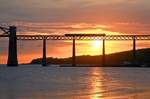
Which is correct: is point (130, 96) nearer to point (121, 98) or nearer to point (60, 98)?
point (121, 98)

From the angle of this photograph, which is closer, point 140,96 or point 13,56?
point 140,96

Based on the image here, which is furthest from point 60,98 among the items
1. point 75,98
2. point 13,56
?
point 13,56

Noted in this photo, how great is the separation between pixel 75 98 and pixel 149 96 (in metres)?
6.80

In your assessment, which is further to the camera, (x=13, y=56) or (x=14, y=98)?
(x=13, y=56)

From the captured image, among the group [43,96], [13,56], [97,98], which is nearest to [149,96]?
[97,98]

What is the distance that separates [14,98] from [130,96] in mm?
10801

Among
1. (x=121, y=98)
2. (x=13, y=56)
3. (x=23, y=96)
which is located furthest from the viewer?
(x=13, y=56)

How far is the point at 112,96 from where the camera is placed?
5841 cm

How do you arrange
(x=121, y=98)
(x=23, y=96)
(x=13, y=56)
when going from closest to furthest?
(x=121, y=98) < (x=23, y=96) < (x=13, y=56)

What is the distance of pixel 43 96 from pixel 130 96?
8.22 m

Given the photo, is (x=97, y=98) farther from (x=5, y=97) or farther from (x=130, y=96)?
(x=5, y=97)

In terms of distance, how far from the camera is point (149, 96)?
186 ft

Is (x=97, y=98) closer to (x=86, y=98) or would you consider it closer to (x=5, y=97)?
(x=86, y=98)

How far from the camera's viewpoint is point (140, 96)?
188 feet
